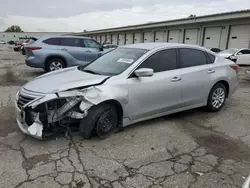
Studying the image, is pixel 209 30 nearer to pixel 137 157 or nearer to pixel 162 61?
pixel 162 61

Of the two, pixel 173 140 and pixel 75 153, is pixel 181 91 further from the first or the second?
pixel 75 153

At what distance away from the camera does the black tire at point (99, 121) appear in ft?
11.5

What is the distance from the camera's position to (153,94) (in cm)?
404

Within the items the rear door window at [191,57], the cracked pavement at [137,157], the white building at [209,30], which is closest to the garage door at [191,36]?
the white building at [209,30]

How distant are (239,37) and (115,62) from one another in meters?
19.8

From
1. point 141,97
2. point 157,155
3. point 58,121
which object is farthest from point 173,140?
point 58,121

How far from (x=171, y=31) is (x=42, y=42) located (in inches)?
849

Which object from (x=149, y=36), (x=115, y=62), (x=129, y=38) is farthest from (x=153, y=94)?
(x=129, y=38)

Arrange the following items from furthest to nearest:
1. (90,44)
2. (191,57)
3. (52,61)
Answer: (90,44), (52,61), (191,57)

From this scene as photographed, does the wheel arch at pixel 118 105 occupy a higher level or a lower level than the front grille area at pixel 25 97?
lower

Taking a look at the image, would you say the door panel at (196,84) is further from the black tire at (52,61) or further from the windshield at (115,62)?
the black tire at (52,61)

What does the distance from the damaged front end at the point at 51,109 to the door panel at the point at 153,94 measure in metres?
0.69

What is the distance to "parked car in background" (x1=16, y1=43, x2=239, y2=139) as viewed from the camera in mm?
3455

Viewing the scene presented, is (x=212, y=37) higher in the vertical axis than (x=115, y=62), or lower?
higher
